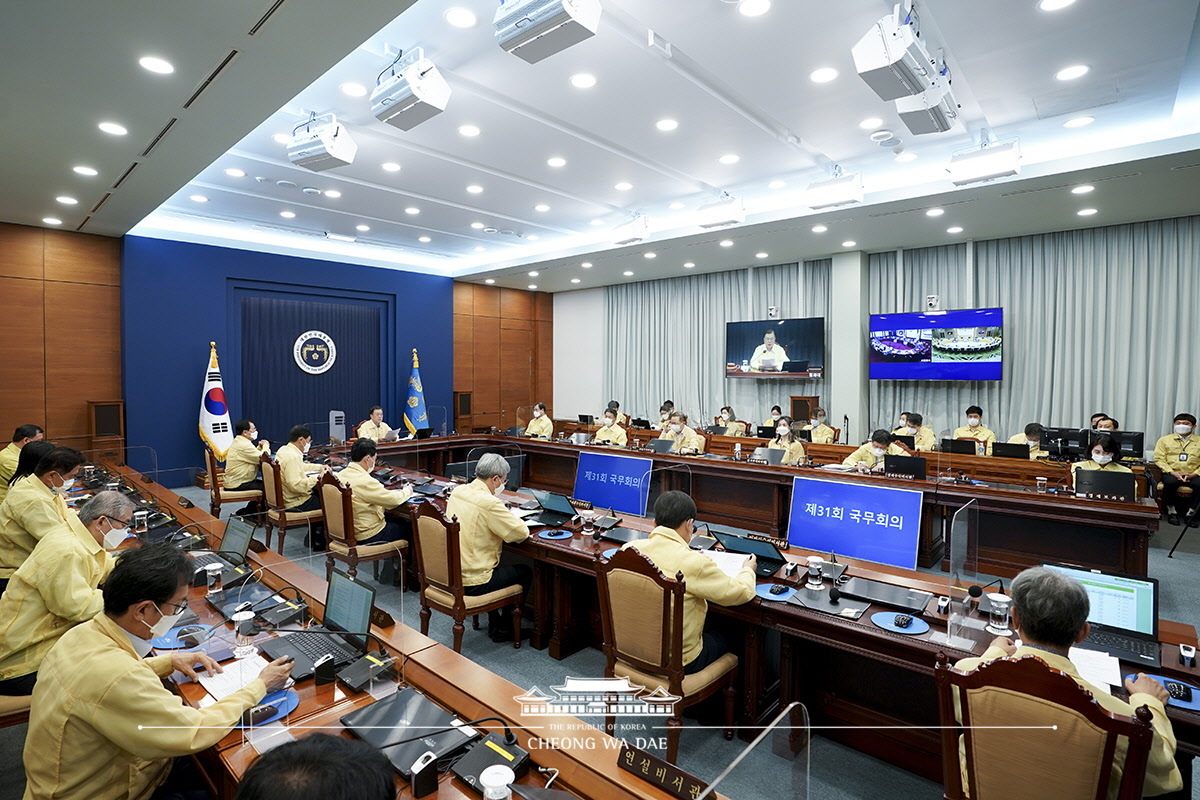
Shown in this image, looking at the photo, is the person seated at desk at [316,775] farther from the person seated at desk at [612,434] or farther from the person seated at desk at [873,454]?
the person seated at desk at [612,434]

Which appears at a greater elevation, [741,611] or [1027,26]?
[1027,26]

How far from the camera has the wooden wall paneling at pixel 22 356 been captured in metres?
6.79

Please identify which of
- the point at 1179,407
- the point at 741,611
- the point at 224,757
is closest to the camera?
the point at 224,757

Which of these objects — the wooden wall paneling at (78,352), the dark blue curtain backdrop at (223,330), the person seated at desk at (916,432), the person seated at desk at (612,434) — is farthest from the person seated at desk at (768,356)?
the wooden wall paneling at (78,352)

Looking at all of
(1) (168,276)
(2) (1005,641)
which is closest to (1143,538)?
(2) (1005,641)

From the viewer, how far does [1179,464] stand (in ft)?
20.2

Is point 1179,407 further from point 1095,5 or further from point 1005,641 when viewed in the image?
point 1005,641

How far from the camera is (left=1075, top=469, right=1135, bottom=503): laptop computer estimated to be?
4.11 meters

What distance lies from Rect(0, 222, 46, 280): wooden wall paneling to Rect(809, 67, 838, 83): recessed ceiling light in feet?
28.2

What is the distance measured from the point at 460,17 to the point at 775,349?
281 inches

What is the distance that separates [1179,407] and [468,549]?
26.1 ft

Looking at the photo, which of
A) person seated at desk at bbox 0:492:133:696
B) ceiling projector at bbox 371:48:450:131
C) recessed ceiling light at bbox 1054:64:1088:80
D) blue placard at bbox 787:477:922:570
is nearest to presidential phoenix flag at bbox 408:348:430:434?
ceiling projector at bbox 371:48:450:131

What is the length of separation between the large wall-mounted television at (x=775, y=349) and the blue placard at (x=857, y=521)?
20.3 ft

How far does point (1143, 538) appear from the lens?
3893mm
